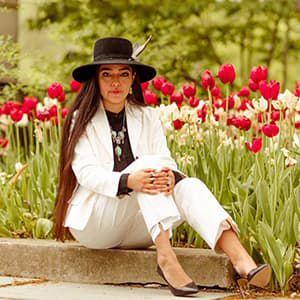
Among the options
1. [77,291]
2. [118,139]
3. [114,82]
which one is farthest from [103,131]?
[77,291]

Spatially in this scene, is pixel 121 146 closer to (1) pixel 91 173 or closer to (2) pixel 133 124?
(2) pixel 133 124

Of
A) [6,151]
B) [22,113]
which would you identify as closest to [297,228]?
[22,113]

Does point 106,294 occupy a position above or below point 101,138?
below

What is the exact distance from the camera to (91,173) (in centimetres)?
327

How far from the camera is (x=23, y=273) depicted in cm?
364

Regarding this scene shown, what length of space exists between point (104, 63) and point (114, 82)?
0.40 feet

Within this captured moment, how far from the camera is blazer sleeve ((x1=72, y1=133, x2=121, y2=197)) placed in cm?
321

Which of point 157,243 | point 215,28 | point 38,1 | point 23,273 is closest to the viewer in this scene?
point 157,243

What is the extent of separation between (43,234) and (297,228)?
1.43 meters

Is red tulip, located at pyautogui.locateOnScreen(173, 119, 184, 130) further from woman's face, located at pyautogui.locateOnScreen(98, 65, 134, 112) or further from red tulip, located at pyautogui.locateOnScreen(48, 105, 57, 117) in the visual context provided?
red tulip, located at pyautogui.locateOnScreen(48, 105, 57, 117)

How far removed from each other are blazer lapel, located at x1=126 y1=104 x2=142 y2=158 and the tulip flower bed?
0.43 m

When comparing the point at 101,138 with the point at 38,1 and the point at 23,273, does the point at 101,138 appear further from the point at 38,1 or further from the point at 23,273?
the point at 38,1

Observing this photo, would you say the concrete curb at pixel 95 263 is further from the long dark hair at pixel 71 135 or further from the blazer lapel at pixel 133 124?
the blazer lapel at pixel 133 124

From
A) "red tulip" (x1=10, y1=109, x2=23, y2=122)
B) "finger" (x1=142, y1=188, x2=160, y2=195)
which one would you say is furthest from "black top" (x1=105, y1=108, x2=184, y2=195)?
"red tulip" (x1=10, y1=109, x2=23, y2=122)
